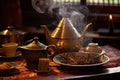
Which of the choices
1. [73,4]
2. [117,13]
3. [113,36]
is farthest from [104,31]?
[73,4]

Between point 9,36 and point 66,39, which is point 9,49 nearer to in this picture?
point 9,36

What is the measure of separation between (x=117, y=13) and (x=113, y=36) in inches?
22.8

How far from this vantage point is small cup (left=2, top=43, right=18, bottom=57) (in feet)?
8.26

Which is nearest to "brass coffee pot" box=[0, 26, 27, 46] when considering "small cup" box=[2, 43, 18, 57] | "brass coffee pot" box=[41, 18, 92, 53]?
"small cup" box=[2, 43, 18, 57]

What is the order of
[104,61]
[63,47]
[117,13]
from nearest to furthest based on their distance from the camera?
[104,61], [63,47], [117,13]

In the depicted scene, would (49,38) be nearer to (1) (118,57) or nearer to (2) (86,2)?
(1) (118,57)

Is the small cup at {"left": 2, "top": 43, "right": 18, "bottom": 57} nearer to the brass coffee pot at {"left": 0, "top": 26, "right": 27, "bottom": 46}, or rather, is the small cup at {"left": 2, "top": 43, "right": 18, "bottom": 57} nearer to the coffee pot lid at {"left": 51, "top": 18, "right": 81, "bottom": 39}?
the brass coffee pot at {"left": 0, "top": 26, "right": 27, "bottom": 46}

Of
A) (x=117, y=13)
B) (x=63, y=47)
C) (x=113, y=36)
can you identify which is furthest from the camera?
(x=117, y=13)

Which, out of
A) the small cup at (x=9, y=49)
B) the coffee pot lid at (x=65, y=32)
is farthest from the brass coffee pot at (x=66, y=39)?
the small cup at (x=9, y=49)

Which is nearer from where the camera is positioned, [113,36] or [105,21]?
[113,36]

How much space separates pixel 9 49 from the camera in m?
2.54

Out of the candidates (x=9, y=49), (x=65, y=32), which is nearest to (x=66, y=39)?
(x=65, y=32)

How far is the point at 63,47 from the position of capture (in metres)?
2.54

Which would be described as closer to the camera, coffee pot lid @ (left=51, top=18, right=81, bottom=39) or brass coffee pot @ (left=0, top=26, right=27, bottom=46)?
coffee pot lid @ (left=51, top=18, right=81, bottom=39)
